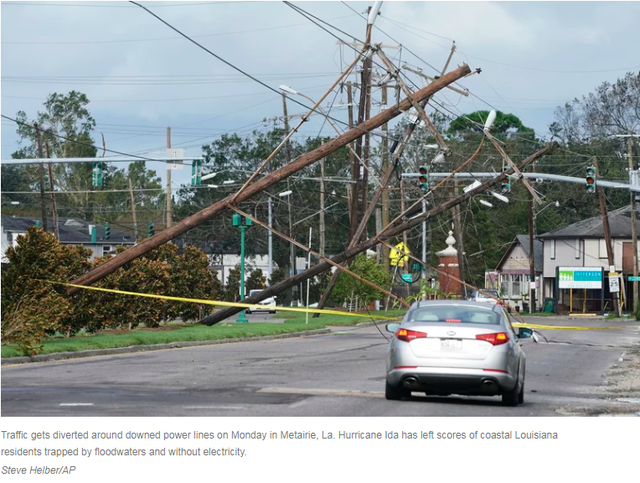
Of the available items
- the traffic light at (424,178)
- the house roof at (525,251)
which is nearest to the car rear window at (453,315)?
the traffic light at (424,178)

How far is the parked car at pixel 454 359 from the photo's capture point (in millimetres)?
13148

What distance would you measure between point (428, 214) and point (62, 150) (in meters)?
61.2

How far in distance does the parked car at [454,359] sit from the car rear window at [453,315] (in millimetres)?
90

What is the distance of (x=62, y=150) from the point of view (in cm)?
9456

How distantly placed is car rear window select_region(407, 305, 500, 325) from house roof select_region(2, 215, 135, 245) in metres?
74.1

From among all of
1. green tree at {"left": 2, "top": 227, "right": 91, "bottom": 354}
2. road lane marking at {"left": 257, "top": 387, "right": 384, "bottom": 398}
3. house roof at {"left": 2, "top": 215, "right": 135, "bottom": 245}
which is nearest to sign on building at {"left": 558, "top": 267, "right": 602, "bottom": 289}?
house roof at {"left": 2, "top": 215, "right": 135, "bottom": 245}

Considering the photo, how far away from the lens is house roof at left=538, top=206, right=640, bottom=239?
7862cm

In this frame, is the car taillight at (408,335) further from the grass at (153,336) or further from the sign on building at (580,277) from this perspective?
the sign on building at (580,277)

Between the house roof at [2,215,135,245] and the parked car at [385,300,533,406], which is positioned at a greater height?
the house roof at [2,215,135,245]

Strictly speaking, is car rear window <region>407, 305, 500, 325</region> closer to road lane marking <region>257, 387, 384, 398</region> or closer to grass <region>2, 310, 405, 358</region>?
road lane marking <region>257, 387, 384, 398</region>

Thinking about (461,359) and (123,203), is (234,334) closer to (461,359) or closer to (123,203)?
(461,359)

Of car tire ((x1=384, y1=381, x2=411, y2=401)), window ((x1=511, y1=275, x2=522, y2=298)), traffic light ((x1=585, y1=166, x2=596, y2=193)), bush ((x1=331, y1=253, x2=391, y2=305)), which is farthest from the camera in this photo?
window ((x1=511, y1=275, x2=522, y2=298))
